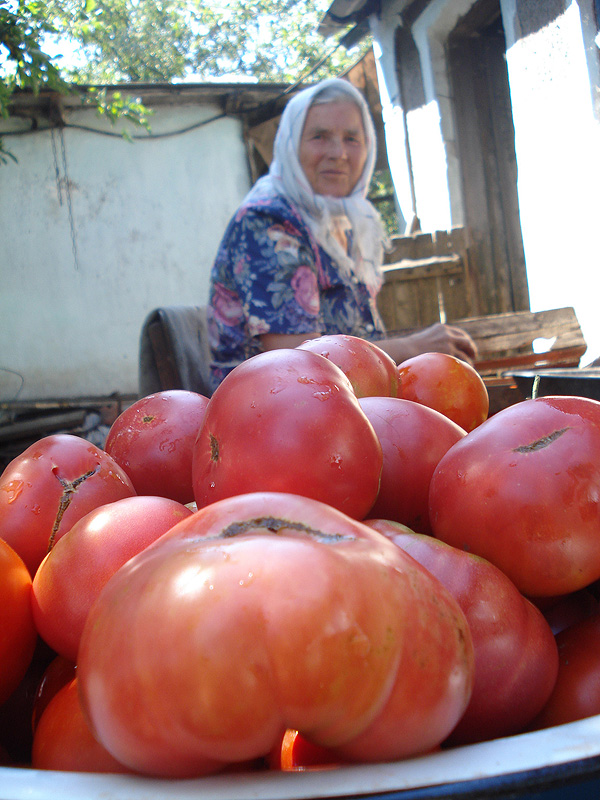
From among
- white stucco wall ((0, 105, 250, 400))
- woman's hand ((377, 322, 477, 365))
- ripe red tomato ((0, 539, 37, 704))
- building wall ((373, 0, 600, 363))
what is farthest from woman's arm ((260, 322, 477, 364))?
white stucco wall ((0, 105, 250, 400))

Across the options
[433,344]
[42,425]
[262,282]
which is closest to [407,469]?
[433,344]

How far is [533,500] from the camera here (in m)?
0.66

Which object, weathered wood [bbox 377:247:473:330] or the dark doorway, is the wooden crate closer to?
weathered wood [bbox 377:247:473:330]

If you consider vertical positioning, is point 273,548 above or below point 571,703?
above

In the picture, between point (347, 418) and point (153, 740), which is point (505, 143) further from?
point (153, 740)

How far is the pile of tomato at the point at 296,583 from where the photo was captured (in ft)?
1.39

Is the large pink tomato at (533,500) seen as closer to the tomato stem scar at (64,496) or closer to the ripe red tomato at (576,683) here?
the ripe red tomato at (576,683)

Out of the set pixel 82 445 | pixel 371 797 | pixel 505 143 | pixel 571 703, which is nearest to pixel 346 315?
pixel 82 445

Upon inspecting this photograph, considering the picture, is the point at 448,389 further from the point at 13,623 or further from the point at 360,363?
the point at 13,623

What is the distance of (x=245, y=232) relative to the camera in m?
2.49

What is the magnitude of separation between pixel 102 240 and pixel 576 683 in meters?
7.68

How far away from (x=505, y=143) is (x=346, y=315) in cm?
336

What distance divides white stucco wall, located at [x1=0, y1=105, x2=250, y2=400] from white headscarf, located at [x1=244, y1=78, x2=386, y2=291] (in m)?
4.88

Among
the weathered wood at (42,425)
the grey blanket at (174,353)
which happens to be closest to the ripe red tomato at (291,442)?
the grey blanket at (174,353)
